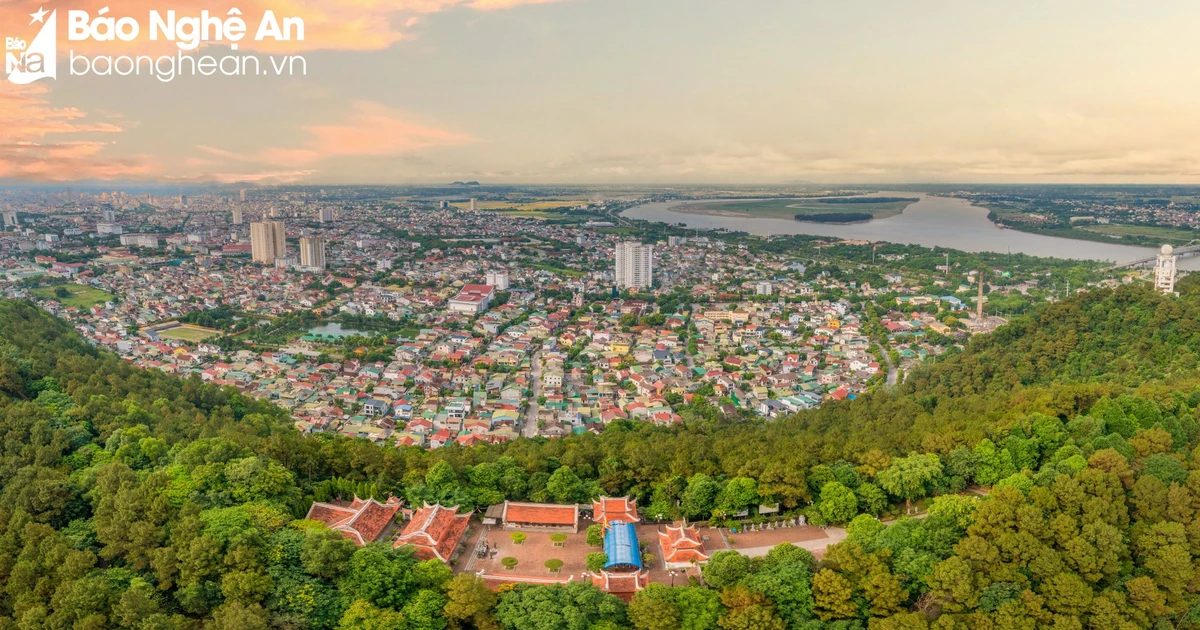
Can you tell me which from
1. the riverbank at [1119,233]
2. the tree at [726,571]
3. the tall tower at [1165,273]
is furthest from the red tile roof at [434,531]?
the riverbank at [1119,233]

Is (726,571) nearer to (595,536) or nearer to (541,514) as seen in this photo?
(595,536)

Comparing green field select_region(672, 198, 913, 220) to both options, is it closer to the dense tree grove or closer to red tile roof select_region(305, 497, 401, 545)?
the dense tree grove

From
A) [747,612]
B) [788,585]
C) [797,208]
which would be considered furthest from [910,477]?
[797,208]

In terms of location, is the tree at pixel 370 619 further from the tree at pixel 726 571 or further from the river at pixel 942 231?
the river at pixel 942 231

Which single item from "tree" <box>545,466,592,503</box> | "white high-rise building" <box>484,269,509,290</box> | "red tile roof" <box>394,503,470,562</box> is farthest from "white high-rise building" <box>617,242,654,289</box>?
"red tile roof" <box>394,503,470,562</box>

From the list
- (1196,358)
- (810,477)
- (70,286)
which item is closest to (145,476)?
(810,477)

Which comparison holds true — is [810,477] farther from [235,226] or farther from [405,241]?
[235,226]
